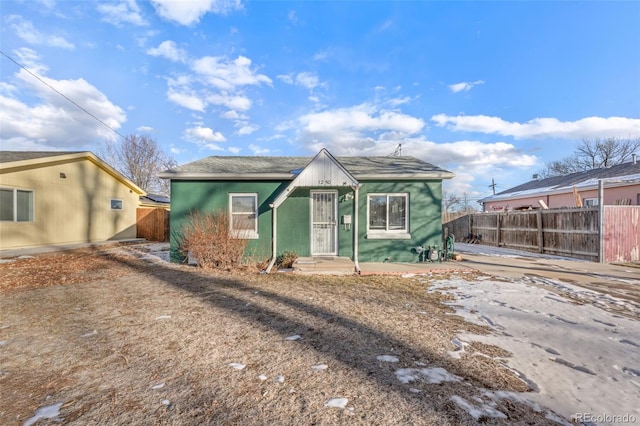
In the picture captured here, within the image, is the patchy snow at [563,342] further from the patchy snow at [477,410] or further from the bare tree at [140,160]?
the bare tree at [140,160]

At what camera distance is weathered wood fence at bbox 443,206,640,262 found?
394 inches

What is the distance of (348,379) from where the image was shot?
2.78 meters

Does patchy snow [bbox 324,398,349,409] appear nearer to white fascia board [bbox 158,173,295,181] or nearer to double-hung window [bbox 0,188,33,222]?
white fascia board [bbox 158,173,295,181]

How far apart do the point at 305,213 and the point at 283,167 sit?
200cm

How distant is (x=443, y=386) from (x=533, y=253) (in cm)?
1296

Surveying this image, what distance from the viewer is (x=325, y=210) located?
379 inches

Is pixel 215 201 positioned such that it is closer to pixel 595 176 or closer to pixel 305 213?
pixel 305 213

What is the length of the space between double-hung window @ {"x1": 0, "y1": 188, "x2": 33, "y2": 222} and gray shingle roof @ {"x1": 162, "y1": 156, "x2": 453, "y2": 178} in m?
7.81

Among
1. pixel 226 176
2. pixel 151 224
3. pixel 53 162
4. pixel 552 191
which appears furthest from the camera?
pixel 552 191

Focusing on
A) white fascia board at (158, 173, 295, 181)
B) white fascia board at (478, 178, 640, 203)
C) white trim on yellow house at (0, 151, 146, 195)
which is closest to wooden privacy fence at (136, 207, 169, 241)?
white trim on yellow house at (0, 151, 146, 195)

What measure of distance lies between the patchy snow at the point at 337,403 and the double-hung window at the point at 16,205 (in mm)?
15645

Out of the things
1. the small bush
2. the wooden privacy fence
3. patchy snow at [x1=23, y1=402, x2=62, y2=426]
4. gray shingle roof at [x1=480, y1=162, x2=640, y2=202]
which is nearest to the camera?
patchy snow at [x1=23, y1=402, x2=62, y2=426]

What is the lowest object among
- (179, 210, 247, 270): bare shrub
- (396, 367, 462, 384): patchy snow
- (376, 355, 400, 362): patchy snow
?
(376, 355, 400, 362): patchy snow

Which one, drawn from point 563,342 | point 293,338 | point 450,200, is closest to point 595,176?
point 563,342
